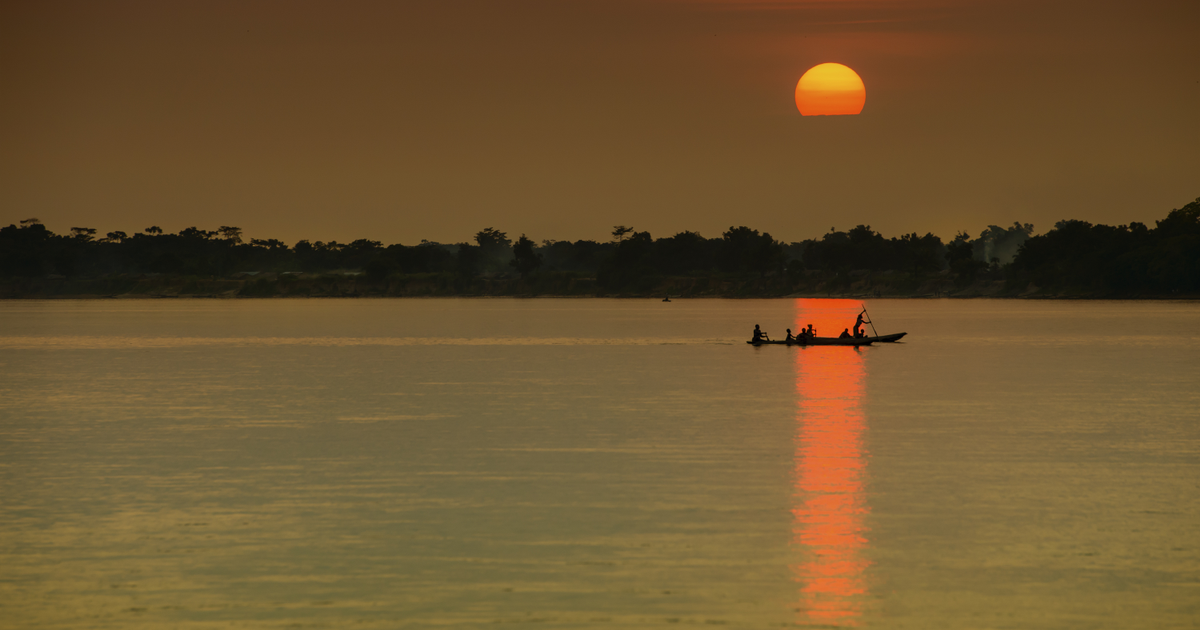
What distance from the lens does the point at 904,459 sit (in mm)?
30828

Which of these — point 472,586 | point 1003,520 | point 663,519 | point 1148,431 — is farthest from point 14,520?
point 1148,431

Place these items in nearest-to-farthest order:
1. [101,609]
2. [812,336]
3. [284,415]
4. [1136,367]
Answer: [101,609] → [284,415] → [1136,367] → [812,336]

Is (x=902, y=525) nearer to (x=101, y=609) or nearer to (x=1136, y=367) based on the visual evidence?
(x=101, y=609)

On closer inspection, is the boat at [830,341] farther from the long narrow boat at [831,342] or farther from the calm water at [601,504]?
the calm water at [601,504]

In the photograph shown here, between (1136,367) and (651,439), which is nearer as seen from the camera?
(651,439)

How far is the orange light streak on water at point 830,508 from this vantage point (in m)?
17.4

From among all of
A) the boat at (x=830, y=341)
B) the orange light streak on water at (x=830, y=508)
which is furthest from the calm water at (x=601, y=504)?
the boat at (x=830, y=341)

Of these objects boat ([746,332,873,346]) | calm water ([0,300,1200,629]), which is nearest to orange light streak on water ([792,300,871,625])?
calm water ([0,300,1200,629])

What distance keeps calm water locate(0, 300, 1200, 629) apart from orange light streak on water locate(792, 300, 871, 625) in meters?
0.09

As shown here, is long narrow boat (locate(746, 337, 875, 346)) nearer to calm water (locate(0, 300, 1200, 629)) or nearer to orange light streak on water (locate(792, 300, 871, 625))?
calm water (locate(0, 300, 1200, 629))

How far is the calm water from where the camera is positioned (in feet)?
56.4

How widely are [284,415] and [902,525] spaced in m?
25.4

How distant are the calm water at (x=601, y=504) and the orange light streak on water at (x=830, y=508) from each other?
0.09 metres

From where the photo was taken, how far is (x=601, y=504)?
24422 millimetres
